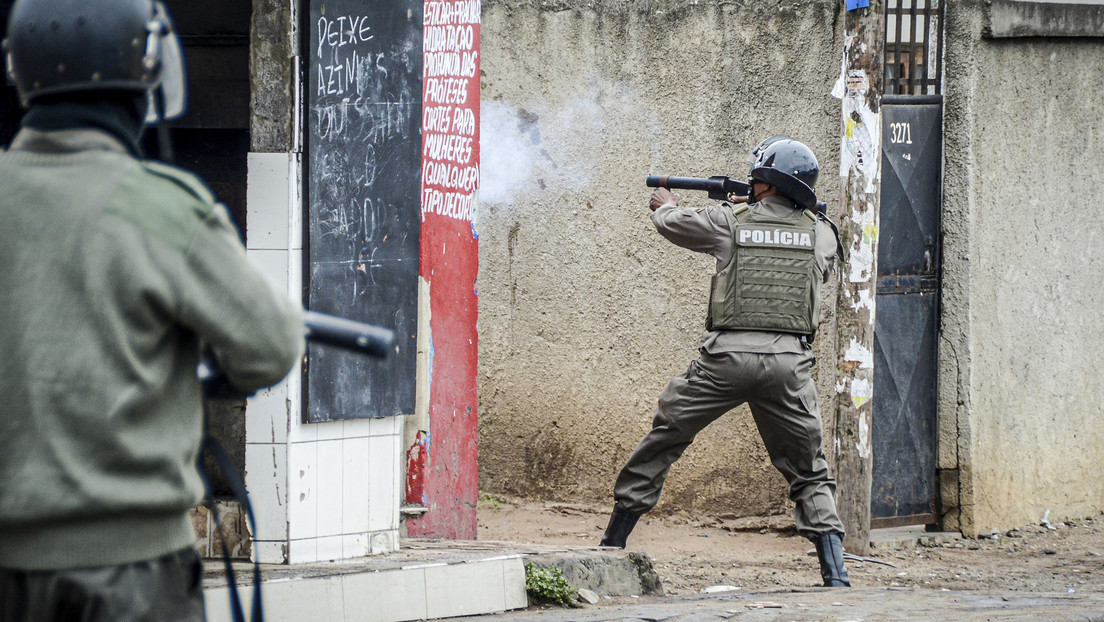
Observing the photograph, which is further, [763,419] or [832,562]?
[763,419]

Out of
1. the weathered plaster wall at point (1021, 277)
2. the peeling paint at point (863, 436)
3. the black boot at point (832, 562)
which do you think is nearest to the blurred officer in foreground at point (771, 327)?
the black boot at point (832, 562)

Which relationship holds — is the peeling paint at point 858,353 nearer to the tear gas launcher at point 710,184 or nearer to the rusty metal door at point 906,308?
the rusty metal door at point 906,308

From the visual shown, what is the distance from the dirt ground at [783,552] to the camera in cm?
648

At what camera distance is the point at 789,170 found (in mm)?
6016

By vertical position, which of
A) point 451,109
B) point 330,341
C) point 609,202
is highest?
point 451,109

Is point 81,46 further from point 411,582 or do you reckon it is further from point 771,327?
point 771,327

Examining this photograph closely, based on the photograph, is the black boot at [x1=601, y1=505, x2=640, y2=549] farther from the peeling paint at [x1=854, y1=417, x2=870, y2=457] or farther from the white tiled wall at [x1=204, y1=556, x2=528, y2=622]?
the peeling paint at [x1=854, y1=417, x2=870, y2=457]

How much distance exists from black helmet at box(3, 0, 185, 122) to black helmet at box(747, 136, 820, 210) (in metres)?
4.18

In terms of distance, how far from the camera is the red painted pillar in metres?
5.77

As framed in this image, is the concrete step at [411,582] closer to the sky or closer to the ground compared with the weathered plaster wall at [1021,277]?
closer to the ground

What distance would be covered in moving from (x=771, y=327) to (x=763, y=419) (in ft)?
1.41

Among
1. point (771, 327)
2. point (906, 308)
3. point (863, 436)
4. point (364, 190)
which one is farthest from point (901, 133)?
point (364, 190)

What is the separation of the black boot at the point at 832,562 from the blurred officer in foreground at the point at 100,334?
13.9 feet

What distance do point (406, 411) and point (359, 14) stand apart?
1.55 m
